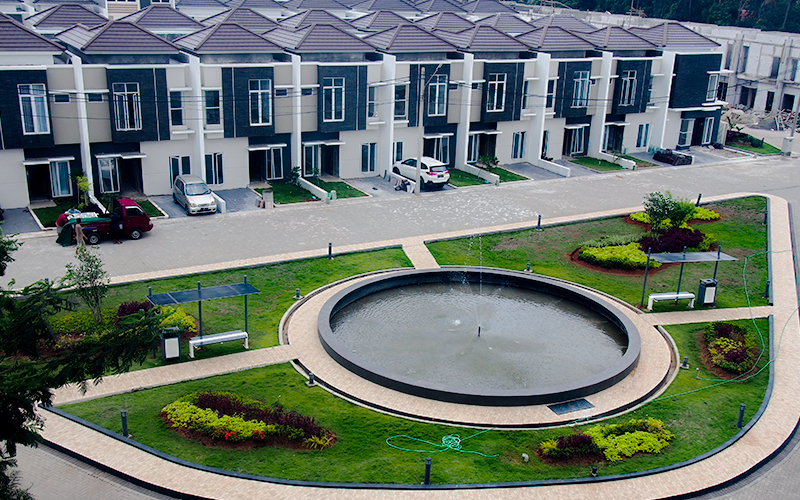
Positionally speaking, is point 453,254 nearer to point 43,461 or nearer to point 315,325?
point 315,325

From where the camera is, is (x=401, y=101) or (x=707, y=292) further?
(x=401, y=101)

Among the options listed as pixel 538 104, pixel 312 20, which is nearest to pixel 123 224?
pixel 312 20

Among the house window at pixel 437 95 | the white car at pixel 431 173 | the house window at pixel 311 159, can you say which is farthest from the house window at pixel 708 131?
the house window at pixel 311 159

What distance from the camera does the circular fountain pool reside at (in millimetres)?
20000

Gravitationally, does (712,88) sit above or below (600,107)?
above

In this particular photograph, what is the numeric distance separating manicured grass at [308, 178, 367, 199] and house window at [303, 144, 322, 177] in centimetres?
57

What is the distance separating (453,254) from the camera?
31.0m

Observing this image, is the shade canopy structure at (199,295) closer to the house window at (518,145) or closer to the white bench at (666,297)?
the white bench at (666,297)

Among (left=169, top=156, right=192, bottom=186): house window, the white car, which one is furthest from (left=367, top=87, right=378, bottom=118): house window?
(left=169, top=156, right=192, bottom=186): house window

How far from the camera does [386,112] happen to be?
140 feet

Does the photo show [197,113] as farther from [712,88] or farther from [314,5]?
[712,88]

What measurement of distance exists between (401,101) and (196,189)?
1358cm

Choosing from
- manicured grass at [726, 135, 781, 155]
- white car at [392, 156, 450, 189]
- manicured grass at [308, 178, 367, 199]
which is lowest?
manicured grass at [726, 135, 781, 155]

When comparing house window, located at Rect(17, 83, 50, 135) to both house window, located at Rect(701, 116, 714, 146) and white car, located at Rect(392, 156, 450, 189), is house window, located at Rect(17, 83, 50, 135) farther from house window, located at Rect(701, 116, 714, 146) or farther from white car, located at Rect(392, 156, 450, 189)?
house window, located at Rect(701, 116, 714, 146)
